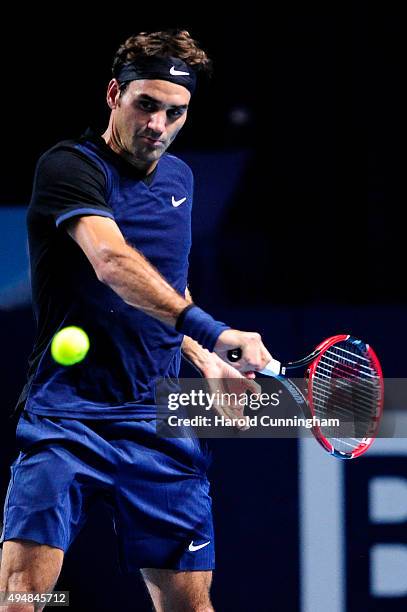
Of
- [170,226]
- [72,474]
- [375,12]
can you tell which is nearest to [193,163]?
[375,12]

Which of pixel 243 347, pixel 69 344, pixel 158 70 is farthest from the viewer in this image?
pixel 158 70

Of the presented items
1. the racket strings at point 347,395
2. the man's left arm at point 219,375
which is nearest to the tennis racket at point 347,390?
the racket strings at point 347,395

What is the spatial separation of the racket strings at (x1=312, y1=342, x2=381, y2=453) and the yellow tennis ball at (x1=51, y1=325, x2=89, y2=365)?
78cm

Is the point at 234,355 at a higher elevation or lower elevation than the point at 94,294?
lower

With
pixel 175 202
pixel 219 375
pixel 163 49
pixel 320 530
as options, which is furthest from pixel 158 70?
pixel 320 530

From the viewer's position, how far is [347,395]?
3.60 metres

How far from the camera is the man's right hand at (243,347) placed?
287 centimetres

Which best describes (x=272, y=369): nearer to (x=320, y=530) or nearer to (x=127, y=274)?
(x=127, y=274)

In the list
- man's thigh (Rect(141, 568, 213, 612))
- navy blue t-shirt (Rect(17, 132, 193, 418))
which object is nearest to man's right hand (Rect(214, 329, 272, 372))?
navy blue t-shirt (Rect(17, 132, 193, 418))

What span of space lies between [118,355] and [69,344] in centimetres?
16

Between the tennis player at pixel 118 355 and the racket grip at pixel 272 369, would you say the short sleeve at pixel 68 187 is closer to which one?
the tennis player at pixel 118 355

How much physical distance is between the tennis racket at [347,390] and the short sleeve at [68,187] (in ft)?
2.77

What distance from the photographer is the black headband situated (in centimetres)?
331

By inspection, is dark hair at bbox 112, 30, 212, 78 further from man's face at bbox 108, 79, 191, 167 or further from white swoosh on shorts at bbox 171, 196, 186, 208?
white swoosh on shorts at bbox 171, 196, 186, 208
